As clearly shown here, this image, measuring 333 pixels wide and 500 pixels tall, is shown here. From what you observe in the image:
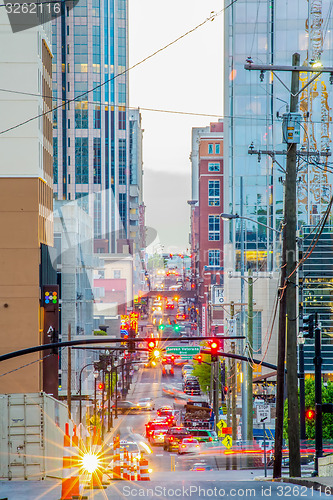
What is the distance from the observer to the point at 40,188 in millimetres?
37688

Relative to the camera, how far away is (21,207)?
37.1 metres

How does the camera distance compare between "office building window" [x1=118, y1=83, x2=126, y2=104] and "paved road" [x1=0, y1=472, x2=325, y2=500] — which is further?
"office building window" [x1=118, y1=83, x2=126, y2=104]

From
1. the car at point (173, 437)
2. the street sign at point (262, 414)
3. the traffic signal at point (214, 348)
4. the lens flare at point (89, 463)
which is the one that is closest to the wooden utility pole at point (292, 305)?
the street sign at point (262, 414)

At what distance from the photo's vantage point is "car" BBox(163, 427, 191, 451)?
46656mm

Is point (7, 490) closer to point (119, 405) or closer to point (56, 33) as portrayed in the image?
point (119, 405)

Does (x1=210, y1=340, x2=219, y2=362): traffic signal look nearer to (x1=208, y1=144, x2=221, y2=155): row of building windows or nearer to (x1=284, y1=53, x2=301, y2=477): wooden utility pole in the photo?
(x1=284, y1=53, x2=301, y2=477): wooden utility pole

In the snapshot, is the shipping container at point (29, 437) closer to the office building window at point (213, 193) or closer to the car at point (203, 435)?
the car at point (203, 435)

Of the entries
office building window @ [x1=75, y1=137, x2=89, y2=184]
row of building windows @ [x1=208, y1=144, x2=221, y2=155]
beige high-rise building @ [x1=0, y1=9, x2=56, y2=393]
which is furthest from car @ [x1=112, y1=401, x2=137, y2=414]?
office building window @ [x1=75, y1=137, x2=89, y2=184]

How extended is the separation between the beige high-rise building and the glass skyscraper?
149905mm

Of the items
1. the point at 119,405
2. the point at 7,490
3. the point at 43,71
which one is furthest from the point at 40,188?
the point at 119,405

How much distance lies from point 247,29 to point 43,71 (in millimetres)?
46090

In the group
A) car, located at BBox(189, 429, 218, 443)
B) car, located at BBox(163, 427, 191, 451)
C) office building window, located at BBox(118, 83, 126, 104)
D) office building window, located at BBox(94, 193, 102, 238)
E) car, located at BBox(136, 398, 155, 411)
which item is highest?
office building window, located at BBox(118, 83, 126, 104)

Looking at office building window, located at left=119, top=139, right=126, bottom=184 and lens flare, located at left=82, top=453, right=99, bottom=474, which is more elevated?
office building window, located at left=119, top=139, right=126, bottom=184

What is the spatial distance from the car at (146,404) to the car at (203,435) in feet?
64.2
